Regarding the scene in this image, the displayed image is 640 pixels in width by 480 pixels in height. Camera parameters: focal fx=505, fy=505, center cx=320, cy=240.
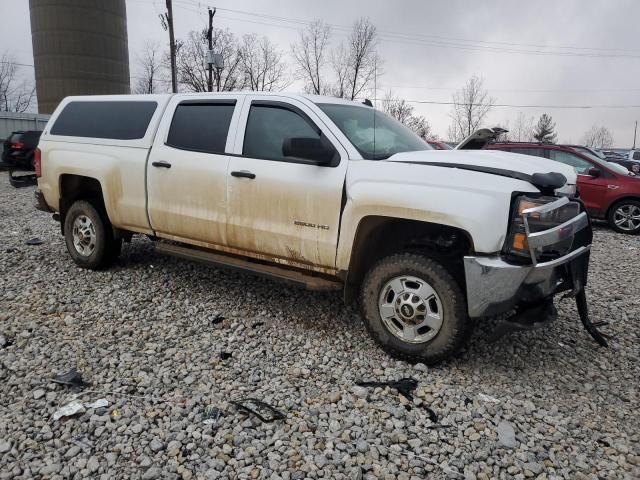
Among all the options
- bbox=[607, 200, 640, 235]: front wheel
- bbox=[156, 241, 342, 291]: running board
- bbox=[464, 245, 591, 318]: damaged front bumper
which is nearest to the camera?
bbox=[464, 245, 591, 318]: damaged front bumper

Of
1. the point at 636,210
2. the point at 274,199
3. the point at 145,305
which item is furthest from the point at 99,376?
the point at 636,210

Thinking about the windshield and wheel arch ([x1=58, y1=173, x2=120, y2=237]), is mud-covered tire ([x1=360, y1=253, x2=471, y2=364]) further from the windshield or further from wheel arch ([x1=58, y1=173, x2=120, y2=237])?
wheel arch ([x1=58, y1=173, x2=120, y2=237])

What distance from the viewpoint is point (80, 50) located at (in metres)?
35.2

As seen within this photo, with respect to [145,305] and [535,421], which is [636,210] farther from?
[145,305]

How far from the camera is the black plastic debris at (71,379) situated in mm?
3386

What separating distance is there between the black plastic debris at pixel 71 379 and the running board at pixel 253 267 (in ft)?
5.06

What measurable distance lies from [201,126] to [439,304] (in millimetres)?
2801

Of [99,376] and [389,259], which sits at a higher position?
[389,259]

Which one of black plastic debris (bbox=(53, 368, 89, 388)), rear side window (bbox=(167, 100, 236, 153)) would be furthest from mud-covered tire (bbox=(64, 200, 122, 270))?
black plastic debris (bbox=(53, 368, 89, 388))

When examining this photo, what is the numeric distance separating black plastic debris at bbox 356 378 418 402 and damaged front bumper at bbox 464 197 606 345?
Answer: 627mm

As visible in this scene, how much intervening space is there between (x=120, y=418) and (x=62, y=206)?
3.76 metres

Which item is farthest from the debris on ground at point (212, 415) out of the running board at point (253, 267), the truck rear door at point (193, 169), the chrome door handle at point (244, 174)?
the chrome door handle at point (244, 174)

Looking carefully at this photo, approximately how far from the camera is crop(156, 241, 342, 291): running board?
13.2ft

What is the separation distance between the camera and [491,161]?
363 centimetres
